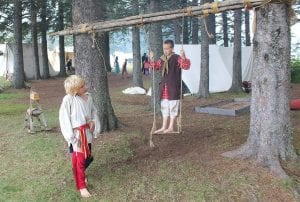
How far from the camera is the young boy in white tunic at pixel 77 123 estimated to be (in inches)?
217

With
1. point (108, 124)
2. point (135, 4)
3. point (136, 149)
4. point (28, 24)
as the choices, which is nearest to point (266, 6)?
point (136, 149)

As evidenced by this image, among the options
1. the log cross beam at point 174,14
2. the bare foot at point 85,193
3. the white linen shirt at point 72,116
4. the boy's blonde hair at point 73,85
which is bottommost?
the bare foot at point 85,193

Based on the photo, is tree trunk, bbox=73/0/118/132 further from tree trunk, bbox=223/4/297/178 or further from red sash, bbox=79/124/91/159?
tree trunk, bbox=223/4/297/178

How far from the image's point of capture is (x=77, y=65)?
8711 mm

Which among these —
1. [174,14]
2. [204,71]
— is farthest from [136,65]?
[174,14]

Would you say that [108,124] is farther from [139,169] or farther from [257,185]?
[257,185]

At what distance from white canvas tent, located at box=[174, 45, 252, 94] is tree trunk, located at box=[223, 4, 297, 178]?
11269 mm

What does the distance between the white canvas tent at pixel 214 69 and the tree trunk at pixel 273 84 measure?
11.3 m

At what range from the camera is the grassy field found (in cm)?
557

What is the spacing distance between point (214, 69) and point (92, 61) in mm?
11003

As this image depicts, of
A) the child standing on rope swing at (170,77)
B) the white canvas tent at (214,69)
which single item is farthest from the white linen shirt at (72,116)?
the white canvas tent at (214,69)

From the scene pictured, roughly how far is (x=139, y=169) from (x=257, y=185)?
5.82ft

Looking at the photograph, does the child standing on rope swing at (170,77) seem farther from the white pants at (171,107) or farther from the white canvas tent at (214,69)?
the white canvas tent at (214,69)

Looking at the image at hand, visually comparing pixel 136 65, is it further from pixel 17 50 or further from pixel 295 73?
pixel 295 73
